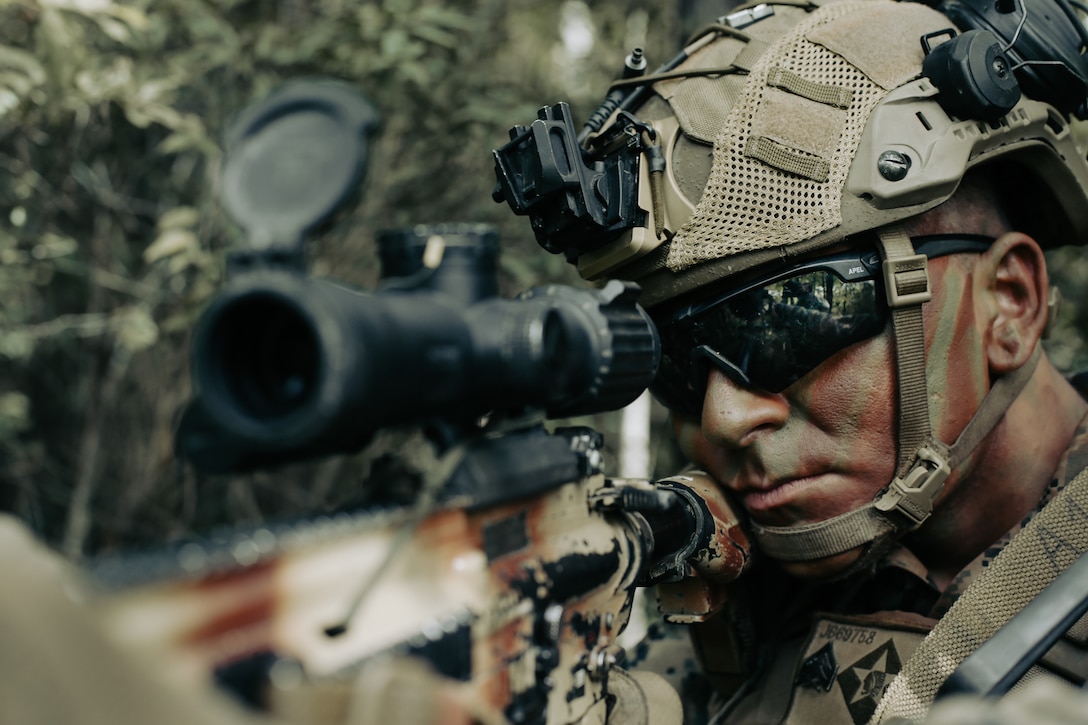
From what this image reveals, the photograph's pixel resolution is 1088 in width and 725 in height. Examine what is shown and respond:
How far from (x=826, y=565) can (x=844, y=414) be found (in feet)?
1.30

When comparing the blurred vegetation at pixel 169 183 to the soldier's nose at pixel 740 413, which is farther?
the blurred vegetation at pixel 169 183

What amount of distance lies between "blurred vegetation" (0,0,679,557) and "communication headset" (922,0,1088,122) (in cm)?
185

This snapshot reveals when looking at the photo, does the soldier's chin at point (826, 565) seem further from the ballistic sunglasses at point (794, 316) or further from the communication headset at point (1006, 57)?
the communication headset at point (1006, 57)

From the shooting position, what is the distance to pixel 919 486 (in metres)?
2.16

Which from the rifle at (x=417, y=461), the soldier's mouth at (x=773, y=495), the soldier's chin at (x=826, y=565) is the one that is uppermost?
the rifle at (x=417, y=461)

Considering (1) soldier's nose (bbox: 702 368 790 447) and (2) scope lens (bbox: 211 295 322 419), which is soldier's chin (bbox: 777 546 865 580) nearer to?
(1) soldier's nose (bbox: 702 368 790 447)

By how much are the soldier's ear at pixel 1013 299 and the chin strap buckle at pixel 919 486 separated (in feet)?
0.95

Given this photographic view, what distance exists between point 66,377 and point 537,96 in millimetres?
2819

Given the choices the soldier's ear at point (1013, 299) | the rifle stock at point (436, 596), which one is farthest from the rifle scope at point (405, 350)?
the soldier's ear at point (1013, 299)

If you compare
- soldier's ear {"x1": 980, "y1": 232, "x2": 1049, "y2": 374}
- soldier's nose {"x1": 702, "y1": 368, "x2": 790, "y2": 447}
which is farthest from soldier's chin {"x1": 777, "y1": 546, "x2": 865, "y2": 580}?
soldier's ear {"x1": 980, "y1": 232, "x2": 1049, "y2": 374}

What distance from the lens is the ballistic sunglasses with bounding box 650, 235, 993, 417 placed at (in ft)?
7.00

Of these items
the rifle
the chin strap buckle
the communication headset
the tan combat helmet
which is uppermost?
the communication headset

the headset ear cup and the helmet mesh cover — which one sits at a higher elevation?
the headset ear cup

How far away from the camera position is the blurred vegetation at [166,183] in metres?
3.54
